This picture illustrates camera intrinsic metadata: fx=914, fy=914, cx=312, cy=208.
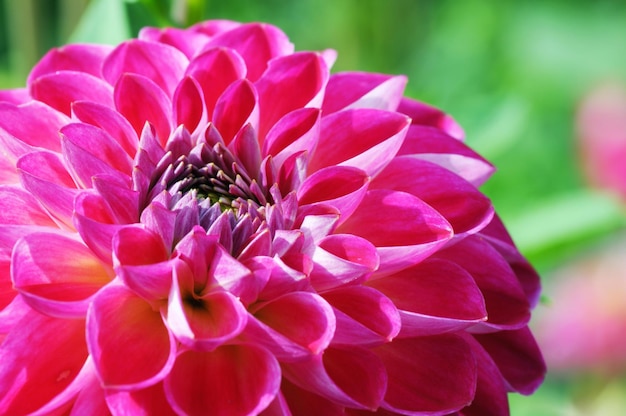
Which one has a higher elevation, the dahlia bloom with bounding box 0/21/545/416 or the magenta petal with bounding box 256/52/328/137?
the magenta petal with bounding box 256/52/328/137

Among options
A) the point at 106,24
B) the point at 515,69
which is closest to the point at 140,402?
the point at 106,24

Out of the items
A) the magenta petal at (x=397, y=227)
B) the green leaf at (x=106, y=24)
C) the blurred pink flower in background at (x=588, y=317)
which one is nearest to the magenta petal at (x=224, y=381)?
the magenta petal at (x=397, y=227)

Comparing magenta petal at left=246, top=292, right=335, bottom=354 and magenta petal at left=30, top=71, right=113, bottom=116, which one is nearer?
magenta petal at left=246, top=292, right=335, bottom=354

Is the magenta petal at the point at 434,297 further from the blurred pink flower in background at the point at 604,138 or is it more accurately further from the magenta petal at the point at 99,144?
the blurred pink flower in background at the point at 604,138

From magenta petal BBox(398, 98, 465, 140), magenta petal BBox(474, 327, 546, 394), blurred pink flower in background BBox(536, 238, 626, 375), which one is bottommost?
blurred pink flower in background BBox(536, 238, 626, 375)

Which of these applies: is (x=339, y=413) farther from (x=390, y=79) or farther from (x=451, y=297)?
(x=390, y=79)

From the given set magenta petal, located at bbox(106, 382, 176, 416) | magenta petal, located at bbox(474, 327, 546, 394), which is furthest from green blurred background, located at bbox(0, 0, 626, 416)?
magenta petal, located at bbox(106, 382, 176, 416)

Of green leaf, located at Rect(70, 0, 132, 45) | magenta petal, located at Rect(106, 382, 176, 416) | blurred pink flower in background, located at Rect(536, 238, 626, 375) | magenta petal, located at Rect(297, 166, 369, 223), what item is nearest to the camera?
magenta petal, located at Rect(106, 382, 176, 416)

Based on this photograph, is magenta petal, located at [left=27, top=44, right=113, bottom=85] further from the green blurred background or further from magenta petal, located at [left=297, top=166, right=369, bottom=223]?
the green blurred background
